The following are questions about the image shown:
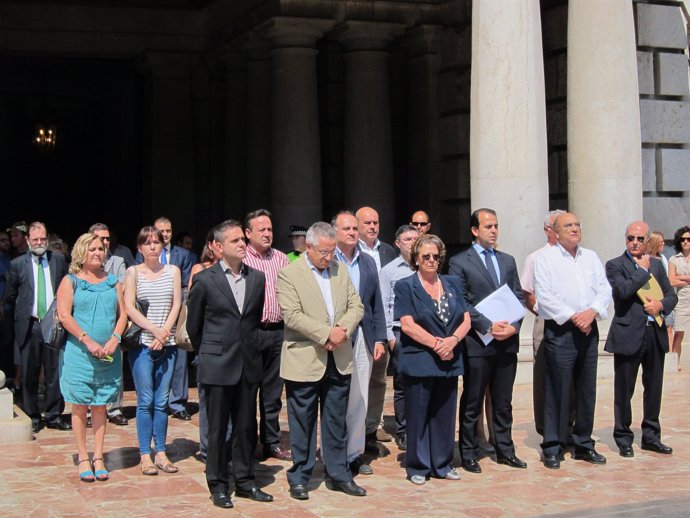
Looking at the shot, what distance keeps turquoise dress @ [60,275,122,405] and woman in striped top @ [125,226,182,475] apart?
0.72ft

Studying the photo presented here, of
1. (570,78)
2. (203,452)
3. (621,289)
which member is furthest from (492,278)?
(570,78)

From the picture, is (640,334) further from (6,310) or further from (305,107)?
(305,107)

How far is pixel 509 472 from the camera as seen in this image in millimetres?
9391

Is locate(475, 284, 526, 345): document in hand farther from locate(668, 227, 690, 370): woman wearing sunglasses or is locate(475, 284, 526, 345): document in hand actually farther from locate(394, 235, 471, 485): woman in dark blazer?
locate(668, 227, 690, 370): woman wearing sunglasses

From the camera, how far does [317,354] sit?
866 cm

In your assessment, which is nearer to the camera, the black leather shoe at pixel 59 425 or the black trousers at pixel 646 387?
the black trousers at pixel 646 387

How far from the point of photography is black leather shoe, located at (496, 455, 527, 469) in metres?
9.54

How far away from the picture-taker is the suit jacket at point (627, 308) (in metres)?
9.83

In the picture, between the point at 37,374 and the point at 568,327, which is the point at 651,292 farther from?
the point at 37,374

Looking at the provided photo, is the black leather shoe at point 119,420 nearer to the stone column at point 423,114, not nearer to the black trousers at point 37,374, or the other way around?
the black trousers at point 37,374

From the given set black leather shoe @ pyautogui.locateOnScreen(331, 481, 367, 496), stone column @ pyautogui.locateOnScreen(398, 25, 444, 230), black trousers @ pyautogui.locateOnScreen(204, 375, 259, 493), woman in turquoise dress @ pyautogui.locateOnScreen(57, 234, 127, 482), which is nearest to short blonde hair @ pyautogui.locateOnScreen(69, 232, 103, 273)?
woman in turquoise dress @ pyautogui.locateOnScreen(57, 234, 127, 482)

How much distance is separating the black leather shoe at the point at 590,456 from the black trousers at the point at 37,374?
4788mm

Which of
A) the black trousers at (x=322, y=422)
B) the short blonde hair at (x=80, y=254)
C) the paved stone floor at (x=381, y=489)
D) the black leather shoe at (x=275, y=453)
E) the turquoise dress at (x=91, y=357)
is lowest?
the paved stone floor at (x=381, y=489)

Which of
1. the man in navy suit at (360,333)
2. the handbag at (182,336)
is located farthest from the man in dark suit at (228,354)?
the man in navy suit at (360,333)
